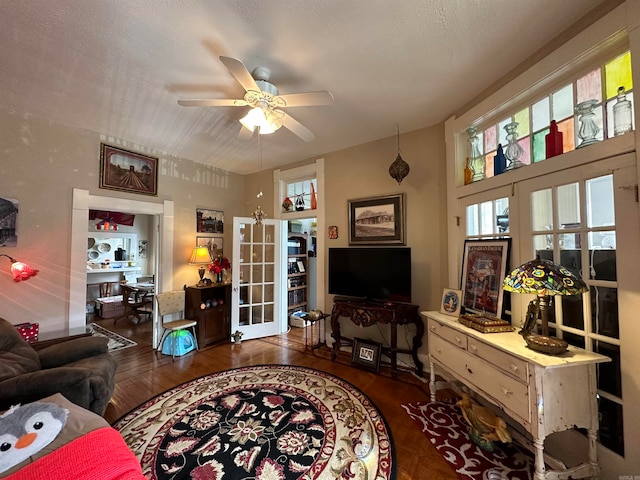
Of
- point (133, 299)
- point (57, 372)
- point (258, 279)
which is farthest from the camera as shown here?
point (133, 299)

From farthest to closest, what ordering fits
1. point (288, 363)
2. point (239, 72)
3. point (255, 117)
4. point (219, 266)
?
1. point (219, 266)
2. point (288, 363)
3. point (255, 117)
4. point (239, 72)

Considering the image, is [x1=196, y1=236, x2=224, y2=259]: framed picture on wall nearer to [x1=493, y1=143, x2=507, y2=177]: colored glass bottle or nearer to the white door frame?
the white door frame

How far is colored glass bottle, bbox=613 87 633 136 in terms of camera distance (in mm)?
1354

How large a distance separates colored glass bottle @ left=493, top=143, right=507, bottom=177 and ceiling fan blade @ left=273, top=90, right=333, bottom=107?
1441mm

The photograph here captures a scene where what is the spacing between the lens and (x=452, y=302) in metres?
2.26

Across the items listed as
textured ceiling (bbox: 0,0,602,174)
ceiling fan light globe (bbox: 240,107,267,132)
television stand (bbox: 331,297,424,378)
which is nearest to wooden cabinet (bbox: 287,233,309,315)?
television stand (bbox: 331,297,424,378)

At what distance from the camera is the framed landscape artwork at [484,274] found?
1992mm

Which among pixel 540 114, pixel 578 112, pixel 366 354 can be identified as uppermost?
pixel 540 114

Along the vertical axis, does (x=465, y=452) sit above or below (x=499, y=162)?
below

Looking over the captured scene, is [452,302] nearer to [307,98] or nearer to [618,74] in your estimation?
[618,74]

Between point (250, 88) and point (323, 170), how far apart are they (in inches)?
79.6

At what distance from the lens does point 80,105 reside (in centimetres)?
245

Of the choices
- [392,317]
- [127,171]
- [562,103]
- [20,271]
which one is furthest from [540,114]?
[20,271]

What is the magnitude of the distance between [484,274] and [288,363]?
230 centimetres
